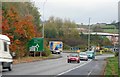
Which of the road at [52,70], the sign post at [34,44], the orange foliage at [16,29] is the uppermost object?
the orange foliage at [16,29]

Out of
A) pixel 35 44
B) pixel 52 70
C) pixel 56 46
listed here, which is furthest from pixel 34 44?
pixel 52 70

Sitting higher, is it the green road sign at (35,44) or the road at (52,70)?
the green road sign at (35,44)

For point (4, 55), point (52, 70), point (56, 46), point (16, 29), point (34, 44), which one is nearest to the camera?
point (4, 55)

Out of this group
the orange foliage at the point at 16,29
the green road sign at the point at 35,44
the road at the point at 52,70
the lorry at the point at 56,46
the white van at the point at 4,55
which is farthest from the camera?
the lorry at the point at 56,46

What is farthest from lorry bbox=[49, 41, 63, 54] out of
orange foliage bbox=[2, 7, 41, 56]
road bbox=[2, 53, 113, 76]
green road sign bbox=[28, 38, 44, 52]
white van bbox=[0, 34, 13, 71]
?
white van bbox=[0, 34, 13, 71]

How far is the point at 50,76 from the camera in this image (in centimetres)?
2475

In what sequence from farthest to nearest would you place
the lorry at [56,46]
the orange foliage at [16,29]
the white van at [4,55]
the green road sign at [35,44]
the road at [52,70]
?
→ the lorry at [56,46] < the green road sign at [35,44] < the orange foliage at [16,29] < the white van at [4,55] < the road at [52,70]

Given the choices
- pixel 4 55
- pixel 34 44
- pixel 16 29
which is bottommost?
pixel 4 55

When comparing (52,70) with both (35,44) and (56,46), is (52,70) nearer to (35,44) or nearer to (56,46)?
(35,44)

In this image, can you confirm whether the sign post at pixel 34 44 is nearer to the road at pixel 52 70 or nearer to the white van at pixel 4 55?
the road at pixel 52 70

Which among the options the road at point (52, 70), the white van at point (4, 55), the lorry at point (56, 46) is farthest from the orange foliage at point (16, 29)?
the lorry at point (56, 46)

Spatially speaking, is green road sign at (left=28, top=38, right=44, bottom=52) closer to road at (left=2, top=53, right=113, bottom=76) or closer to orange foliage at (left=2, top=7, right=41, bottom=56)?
orange foliage at (left=2, top=7, right=41, bottom=56)

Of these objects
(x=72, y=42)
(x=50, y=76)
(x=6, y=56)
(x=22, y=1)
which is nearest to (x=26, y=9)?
(x=22, y=1)

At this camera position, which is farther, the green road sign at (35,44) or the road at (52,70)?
the green road sign at (35,44)
